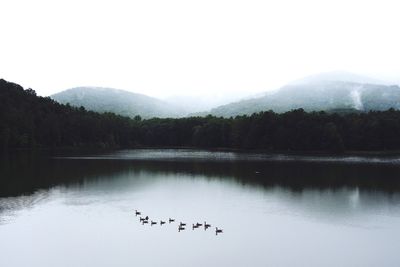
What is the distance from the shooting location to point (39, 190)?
4641cm

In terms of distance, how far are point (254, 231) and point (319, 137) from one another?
97239mm

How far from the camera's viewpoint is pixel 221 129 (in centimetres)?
15575

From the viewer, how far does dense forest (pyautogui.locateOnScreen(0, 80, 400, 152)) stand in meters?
124

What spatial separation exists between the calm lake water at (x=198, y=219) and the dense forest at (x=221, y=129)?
64.5 m

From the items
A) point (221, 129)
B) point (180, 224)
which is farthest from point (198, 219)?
point (221, 129)

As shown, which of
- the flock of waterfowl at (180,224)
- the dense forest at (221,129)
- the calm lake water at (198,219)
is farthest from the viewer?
the dense forest at (221,129)

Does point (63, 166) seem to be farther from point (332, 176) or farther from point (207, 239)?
point (207, 239)

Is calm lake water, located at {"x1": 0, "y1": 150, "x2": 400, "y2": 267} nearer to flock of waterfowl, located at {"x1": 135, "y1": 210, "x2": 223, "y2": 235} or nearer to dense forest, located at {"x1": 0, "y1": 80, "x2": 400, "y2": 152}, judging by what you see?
flock of waterfowl, located at {"x1": 135, "y1": 210, "x2": 223, "y2": 235}

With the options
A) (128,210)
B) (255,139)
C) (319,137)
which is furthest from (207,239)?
(255,139)

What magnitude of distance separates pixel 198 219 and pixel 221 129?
12082cm

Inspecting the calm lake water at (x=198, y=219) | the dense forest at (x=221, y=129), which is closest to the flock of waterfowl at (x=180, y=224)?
the calm lake water at (x=198, y=219)

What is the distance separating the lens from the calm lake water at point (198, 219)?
2589 cm

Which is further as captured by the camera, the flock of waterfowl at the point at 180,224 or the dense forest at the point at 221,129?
the dense forest at the point at 221,129

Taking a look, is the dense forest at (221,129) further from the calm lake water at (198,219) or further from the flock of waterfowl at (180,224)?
the flock of waterfowl at (180,224)
